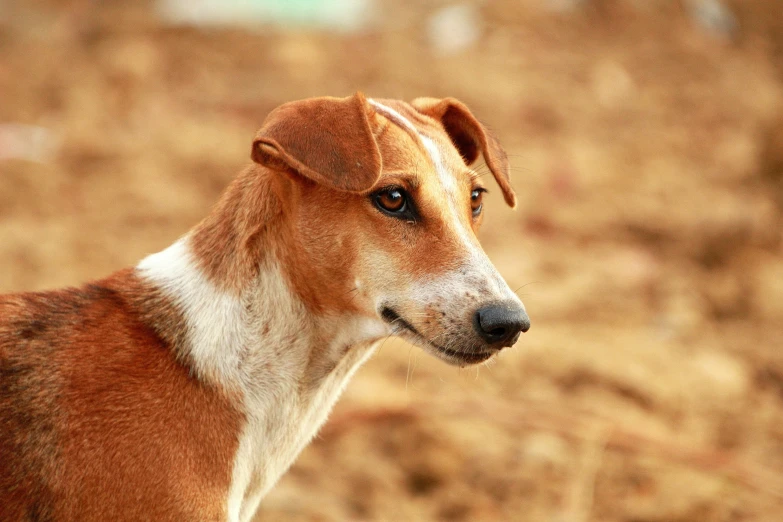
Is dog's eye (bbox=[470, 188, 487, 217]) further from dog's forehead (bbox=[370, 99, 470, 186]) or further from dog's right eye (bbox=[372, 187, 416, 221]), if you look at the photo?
dog's right eye (bbox=[372, 187, 416, 221])

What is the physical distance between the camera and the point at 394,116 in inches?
138

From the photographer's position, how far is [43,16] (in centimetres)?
1086

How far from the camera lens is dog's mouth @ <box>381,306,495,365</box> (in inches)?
124

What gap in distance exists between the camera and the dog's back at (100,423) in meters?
3.02

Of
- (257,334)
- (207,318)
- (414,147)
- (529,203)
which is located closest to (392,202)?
(414,147)

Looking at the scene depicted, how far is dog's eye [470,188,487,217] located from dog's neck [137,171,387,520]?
0.64m

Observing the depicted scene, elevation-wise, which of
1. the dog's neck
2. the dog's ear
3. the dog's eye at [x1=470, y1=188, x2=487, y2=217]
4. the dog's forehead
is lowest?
the dog's neck

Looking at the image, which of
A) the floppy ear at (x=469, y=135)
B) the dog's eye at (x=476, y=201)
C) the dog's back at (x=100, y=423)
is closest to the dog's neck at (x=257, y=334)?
the dog's back at (x=100, y=423)

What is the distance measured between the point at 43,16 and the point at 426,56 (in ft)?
14.7

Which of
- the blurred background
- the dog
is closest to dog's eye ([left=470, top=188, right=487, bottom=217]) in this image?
the dog

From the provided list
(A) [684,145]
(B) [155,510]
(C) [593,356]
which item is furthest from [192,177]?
(B) [155,510]

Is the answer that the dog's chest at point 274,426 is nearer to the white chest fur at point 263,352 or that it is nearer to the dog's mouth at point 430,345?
the white chest fur at point 263,352

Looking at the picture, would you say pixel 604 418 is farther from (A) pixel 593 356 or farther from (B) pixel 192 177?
(B) pixel 192 177

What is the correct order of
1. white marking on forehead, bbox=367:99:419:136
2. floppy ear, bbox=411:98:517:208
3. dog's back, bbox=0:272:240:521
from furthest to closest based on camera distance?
floppy ear, bbox=411:98:517:208 < white marking on forehead, bbox=367:99:419:136 < dog's back, bbox=0:272:240:521
